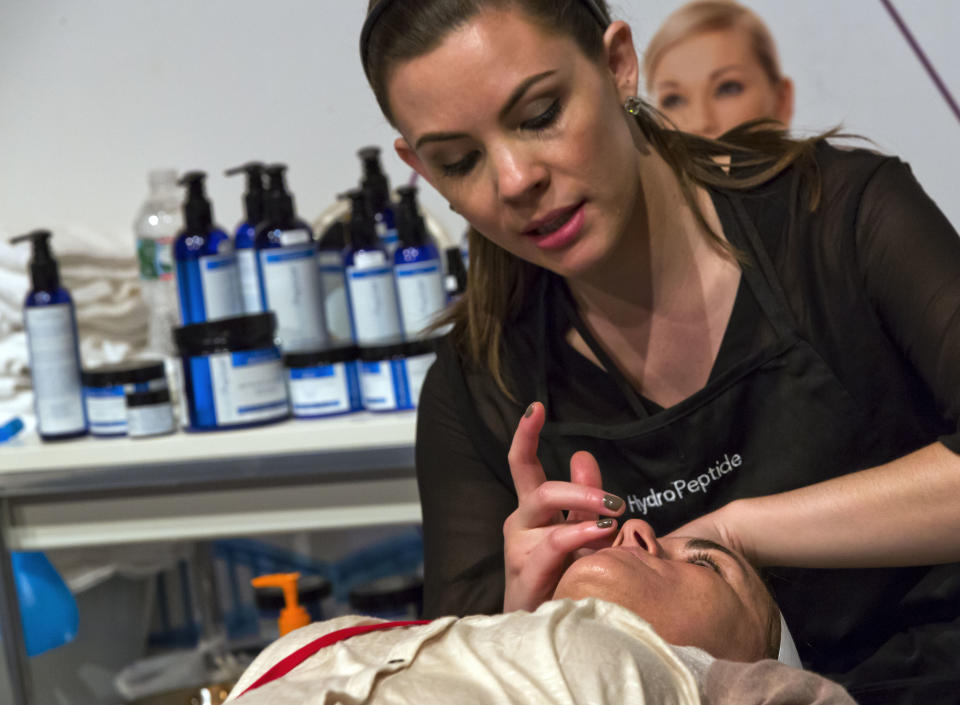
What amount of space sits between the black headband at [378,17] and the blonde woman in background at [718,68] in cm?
89

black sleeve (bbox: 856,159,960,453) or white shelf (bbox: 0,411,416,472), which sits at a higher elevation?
black sleeve (bbox: 856,159,960,453)

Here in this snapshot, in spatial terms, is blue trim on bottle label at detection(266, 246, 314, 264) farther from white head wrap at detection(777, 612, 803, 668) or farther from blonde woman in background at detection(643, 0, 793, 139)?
white head wrap at detection(777, 612, 803, 668)

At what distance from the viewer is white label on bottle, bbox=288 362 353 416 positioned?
1698mm

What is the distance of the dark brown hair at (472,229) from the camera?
1.03 meters

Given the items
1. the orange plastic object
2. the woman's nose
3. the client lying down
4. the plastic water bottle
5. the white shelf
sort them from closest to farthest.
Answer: the client lying down → the woman's nose → the orange plastic object → the white shelf → the plastic water bottle

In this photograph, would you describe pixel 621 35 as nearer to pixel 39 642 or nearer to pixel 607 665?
pixel 607 665

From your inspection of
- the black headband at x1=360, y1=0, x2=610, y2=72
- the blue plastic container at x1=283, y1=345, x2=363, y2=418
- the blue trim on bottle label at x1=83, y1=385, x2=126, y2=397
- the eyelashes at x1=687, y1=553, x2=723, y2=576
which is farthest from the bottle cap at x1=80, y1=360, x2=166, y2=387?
the eyelashes at x1=687, y1=553, x2=723, y2=576

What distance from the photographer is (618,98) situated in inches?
44.2

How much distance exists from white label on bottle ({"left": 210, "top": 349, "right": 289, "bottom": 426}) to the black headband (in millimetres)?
673

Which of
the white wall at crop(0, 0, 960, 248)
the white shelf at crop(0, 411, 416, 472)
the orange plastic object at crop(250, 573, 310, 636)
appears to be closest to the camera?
the orange plastic object at crop(250, 573, 310, 636)

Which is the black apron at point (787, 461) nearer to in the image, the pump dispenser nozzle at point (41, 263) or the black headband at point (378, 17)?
the black headband at point (378, 17)

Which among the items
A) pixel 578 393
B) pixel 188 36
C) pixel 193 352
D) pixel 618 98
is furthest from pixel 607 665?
pixel 188 36

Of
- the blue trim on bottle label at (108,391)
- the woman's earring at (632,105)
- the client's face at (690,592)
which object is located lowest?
the client's face at (690,592)

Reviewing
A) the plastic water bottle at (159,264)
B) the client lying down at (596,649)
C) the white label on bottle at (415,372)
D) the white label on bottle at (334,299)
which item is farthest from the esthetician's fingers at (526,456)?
the plastic water bottle at (159,264)
